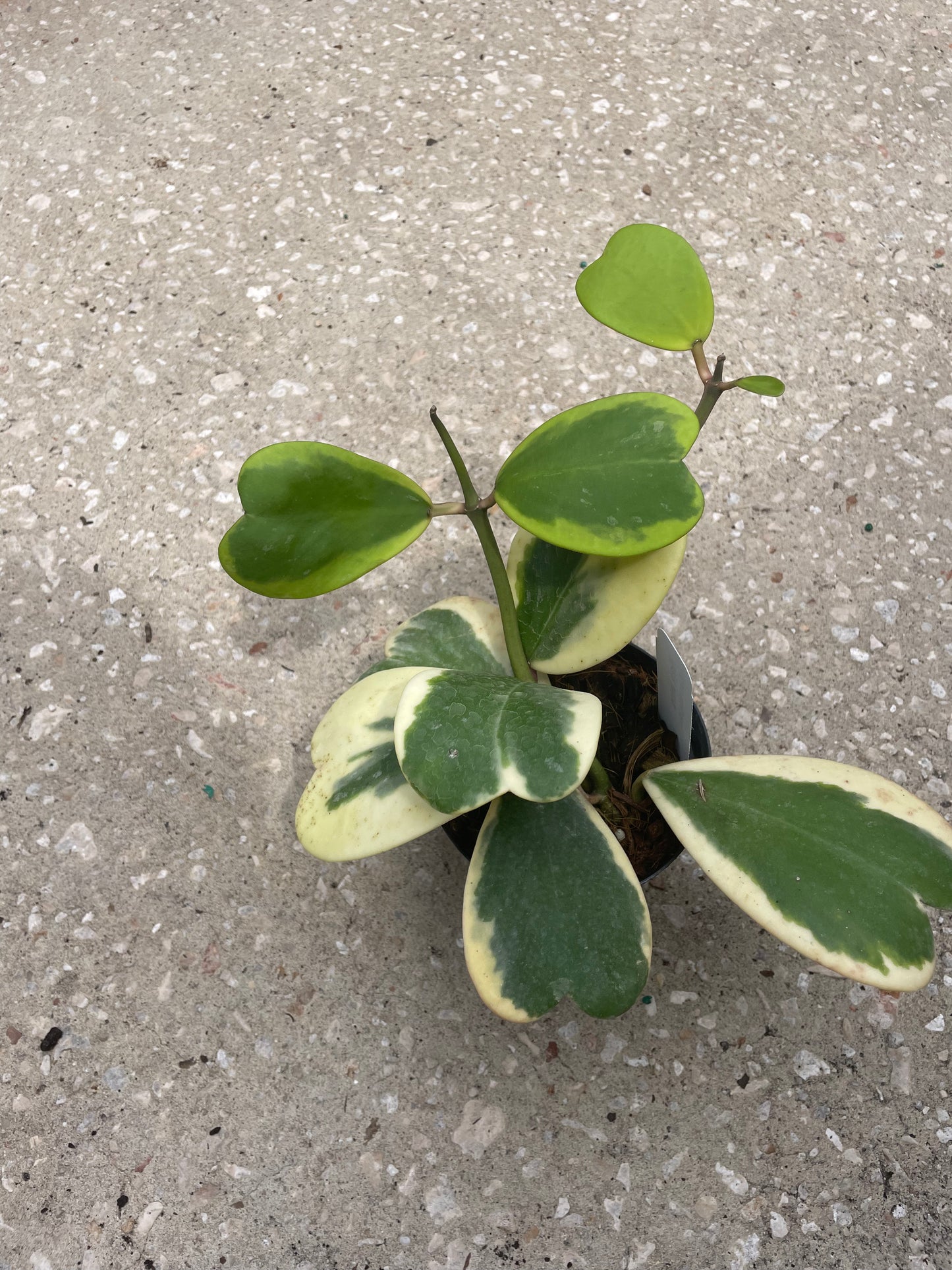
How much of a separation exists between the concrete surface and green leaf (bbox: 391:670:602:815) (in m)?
0.44

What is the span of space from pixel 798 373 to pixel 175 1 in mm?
1303

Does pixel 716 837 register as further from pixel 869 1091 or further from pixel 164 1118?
pixel 164 1118

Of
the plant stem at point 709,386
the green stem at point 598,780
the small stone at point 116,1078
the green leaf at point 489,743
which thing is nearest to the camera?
the green leaf at point 489,743

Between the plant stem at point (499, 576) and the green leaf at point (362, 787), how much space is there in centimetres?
8

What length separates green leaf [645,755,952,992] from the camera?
24.8 inches

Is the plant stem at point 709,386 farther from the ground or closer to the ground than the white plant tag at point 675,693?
farther from the ground

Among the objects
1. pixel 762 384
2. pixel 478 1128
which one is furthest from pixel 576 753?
pixel 478 1128

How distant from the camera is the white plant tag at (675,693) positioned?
74cm

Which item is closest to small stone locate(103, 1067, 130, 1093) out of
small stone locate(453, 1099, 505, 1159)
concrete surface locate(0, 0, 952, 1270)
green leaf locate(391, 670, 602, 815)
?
concrete surface locate(0, 0, 952, 1270)

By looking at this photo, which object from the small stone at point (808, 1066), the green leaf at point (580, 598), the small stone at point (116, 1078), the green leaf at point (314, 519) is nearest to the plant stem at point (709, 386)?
the green leaf at point (580, 598)

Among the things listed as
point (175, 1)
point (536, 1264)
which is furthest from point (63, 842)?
point (175, 1)

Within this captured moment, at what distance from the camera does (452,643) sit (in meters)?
0.78

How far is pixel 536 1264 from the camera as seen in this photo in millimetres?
844

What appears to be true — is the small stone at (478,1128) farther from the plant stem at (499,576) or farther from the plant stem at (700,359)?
the plant stem at (700,359)
